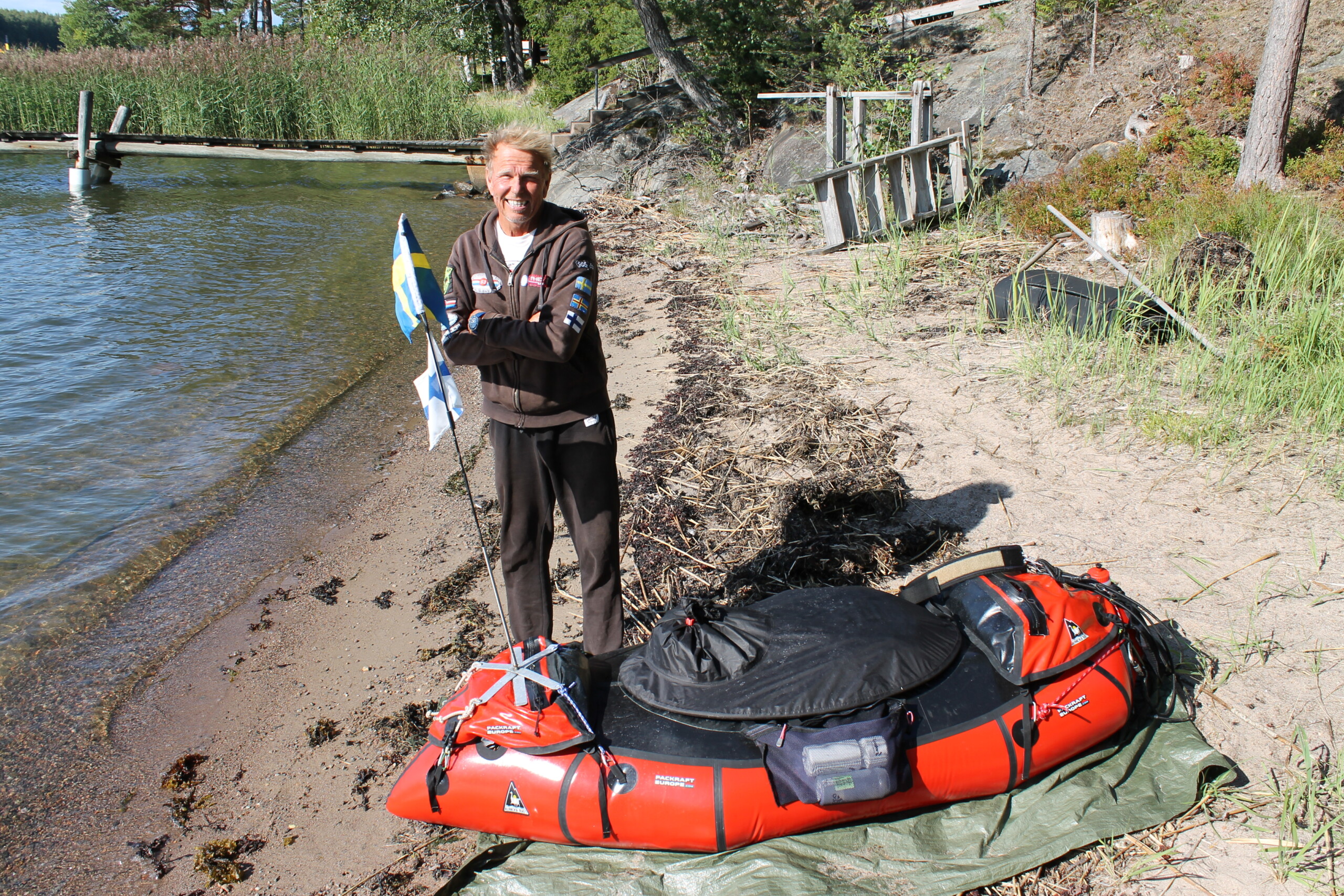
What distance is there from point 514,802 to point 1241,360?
4.63 meters

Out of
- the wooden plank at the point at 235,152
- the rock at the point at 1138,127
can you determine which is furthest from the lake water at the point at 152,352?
the rock at the point at 1138,127

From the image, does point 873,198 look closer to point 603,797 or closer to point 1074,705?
point 1074,705

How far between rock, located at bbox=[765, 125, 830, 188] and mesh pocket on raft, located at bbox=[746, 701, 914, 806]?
10.7m

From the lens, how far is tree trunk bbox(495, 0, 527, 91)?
93.6ft

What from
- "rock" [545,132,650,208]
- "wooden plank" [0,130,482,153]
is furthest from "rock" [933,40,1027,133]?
"wooden plank" [0,130,482,153]

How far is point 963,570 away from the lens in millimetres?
3047

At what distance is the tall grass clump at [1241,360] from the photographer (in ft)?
14.9

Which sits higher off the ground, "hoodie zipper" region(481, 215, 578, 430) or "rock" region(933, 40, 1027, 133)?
"rock" region(933, 40, 1027, 133)

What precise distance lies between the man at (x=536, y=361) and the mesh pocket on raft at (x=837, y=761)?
916mm

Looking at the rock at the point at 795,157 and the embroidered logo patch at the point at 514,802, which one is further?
the rock at the point at 795,157

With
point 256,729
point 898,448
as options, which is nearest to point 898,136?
point 898,448

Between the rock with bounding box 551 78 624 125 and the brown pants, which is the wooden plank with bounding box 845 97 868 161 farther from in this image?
the brown pants

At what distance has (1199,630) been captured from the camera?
3355 millimetres

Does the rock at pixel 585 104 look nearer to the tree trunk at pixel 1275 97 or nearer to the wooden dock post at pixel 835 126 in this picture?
the wooden dock post at pixel 835 126
